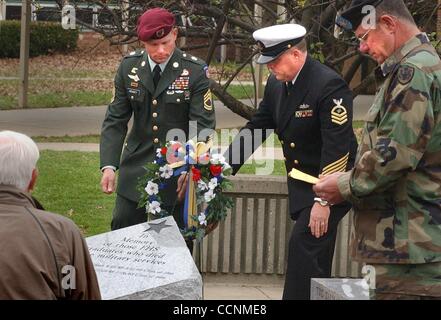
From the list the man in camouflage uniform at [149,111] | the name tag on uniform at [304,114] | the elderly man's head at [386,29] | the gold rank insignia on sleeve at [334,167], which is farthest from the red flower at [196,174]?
the elderly man's head at [386,29]

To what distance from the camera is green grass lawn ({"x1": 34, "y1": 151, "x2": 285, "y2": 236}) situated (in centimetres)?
1064

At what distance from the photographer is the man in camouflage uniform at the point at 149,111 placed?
6.99m

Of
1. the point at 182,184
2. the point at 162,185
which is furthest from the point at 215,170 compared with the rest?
the point at 162,185

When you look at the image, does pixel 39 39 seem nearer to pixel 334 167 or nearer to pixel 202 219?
pixel 202 219

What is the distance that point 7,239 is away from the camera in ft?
13.8

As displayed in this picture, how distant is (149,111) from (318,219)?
4.72 feet

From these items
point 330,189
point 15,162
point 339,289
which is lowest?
point 339,289

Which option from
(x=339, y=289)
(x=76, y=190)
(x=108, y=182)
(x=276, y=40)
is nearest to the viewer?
(x=339, y=289)

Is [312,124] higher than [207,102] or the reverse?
the reverse

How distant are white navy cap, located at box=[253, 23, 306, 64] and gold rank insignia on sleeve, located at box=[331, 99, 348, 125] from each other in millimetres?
428

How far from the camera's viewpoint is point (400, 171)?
452 cm

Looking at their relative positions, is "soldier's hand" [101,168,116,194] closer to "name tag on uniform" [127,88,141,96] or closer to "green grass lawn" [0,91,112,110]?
"name tag on uniform" [127,88,141,96]

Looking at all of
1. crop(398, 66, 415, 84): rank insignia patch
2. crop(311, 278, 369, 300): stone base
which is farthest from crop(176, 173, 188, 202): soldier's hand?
crop(398, 66, 415, 84): rank insignia patch
